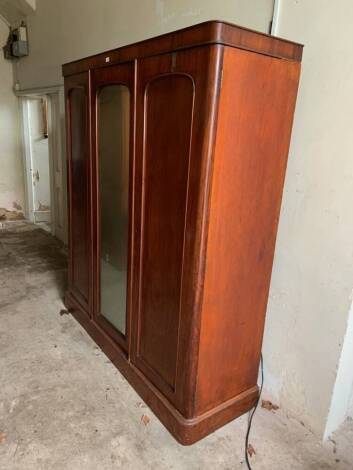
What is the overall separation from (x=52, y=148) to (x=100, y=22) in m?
1.97

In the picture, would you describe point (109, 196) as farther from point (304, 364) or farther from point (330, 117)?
point (304, 364)

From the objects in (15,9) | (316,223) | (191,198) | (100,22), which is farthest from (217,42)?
(15,9)

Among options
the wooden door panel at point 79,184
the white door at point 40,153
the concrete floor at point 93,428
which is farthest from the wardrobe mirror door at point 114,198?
the white door at point 40,153

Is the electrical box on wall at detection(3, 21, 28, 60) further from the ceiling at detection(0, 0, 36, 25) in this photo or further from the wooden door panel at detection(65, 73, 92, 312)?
the wooden door panel at detection(65, 73, 92, 312)

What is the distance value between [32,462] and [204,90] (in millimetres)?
1805

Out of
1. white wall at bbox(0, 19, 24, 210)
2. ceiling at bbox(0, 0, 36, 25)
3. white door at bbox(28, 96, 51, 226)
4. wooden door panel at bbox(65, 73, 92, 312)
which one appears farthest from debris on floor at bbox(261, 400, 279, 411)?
white wall at bbox(0, 19, 24, 210)

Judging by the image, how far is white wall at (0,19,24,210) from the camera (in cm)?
524

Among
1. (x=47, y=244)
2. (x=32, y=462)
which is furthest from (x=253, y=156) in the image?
(x=47, y=244)

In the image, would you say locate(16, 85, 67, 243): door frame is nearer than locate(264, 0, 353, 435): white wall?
No

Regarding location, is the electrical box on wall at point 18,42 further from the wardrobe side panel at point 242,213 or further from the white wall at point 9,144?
the wardrobe side panel at point 242,213

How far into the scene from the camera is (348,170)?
4.95ft

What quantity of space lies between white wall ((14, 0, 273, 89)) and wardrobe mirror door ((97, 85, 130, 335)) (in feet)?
2.54

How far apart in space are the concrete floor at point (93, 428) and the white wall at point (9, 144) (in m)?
3.63

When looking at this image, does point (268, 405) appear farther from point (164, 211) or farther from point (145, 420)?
point (164, 211)
